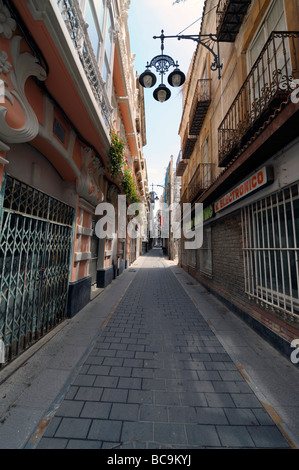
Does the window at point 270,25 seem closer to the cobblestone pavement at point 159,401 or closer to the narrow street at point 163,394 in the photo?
the narrow street at point 163,394

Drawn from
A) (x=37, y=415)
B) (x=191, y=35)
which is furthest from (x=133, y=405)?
(x=191, y=35)

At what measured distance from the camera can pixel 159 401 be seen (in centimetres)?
231

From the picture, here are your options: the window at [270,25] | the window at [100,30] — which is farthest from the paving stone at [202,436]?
the window at [100,30]

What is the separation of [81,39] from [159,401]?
617 cm

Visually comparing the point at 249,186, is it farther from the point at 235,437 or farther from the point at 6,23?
the point at 6,23

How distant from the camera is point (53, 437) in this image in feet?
6.06

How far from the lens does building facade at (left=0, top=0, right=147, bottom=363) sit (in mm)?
2723

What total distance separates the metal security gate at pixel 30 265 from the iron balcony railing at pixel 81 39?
2.89m

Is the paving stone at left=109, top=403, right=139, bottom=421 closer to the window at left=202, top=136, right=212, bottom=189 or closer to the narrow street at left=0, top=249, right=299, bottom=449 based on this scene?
the narrow street at left=0, top=249, right=299, bottom=449

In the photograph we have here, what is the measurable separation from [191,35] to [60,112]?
471cm

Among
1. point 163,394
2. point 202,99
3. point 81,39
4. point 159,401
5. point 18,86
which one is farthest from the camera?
point 202,99

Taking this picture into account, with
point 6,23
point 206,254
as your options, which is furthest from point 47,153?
point 206,254

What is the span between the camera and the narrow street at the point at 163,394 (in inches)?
73.2
